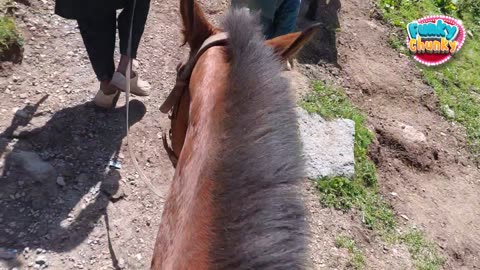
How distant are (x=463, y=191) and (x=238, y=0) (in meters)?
2.80

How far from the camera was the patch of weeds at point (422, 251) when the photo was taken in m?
3.67

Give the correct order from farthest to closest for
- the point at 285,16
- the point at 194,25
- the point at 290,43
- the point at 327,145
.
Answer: the point at 327,145 < the point at 285,16 < the point at 194,25 < the point at 290,43

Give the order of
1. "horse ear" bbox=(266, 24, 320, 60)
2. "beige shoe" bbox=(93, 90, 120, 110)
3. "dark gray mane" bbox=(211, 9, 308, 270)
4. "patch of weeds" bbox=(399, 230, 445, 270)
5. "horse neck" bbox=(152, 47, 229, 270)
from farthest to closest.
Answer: "patch of weeds" bbox=(399, 230, 445, 270)
"beige shoe" bbox=(93, 90, 120, 110)
"horse ear" bbox=(266, 24, 320, 60)
"horse neck" bbox=(152, 47, 229, 270)
"dark gray mane" bbox=(211, 9, 308, 270)

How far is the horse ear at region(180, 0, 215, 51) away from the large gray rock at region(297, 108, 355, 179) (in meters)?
1.95

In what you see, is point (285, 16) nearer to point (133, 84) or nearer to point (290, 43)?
point (133, 84)

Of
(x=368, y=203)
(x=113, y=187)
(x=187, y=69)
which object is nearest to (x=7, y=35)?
(x=113, y=187)

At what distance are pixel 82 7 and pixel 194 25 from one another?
A: 1.14 meters

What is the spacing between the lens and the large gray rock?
394cm

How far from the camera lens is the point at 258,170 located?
1281 millimetres

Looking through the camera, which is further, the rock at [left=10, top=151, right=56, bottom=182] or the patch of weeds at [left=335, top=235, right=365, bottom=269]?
the patch of weeds at [left=335, top=235, right=365, bottom=269]

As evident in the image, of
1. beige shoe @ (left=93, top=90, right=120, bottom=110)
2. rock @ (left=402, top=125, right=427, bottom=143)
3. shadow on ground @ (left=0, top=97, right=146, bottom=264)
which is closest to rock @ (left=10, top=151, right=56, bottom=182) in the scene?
shadow on ground @ (left=0, top=97, right=146, bottom=264)

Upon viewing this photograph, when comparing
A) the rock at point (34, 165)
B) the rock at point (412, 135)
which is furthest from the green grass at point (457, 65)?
the rock at point (34, 165)

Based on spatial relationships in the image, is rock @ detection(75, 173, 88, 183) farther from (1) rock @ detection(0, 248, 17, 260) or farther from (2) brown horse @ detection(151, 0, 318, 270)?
(2) brown horse @ detection(151, 0, 318, 270)

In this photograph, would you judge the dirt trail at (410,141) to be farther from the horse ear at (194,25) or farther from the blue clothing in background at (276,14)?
the horse ear at (194,25)
